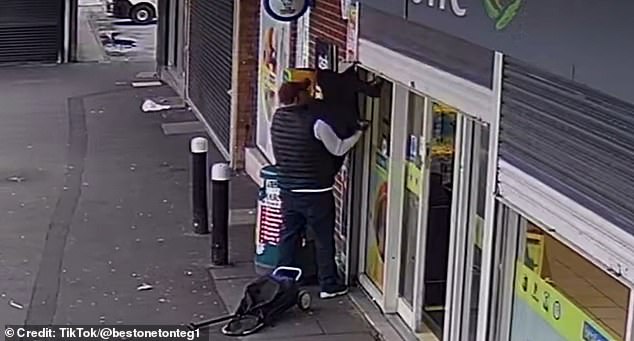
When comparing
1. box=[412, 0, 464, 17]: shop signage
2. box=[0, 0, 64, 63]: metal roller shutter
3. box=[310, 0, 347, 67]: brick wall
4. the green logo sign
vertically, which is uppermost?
the green logo sign

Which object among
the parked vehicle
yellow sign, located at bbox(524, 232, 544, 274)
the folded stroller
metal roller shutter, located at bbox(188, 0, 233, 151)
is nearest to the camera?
yellow sign, located at bbox(524, 232, 544, 274)

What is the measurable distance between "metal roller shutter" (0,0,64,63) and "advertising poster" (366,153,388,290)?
17.6 m

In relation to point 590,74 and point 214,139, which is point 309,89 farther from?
point 214,139

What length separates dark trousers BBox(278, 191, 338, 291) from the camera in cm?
880

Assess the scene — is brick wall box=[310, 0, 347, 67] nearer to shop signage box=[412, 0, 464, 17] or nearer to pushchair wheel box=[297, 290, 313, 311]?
pushchair wheel box=[297, 290, 313, 311]

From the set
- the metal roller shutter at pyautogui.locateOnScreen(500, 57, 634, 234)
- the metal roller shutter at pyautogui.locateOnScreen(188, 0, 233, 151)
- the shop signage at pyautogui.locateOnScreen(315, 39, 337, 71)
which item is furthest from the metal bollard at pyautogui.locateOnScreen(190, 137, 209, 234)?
the metal roller shutter at pyautogui.locateOnScreen(500, 57, 634, 234)

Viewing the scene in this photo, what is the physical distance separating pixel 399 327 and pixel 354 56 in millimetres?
2001

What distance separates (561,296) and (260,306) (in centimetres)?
328

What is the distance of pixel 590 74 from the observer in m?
4.10

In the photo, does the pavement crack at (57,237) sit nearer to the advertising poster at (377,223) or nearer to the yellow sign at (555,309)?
the advertising poster at (377,223)

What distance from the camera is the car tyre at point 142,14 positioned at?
1334 inches

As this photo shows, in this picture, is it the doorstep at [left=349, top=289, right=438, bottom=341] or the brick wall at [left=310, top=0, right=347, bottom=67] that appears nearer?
the doorstep at [left=349, top=289, right=438, bottom=341]
